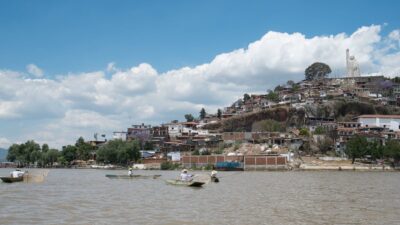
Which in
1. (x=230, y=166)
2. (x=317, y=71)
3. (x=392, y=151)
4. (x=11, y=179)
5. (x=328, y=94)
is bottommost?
(x=11, y=179)

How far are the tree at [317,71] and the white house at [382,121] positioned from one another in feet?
175

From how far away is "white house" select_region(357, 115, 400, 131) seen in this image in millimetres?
118500

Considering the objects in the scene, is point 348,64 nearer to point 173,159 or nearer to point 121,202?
point 173,159

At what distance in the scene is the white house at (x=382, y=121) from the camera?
389ft

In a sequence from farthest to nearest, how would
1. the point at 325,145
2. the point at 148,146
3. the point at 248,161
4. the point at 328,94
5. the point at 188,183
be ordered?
the point at 328,94, the point at 148,146, the point at 325,145, the point at 248,161, the point at 188,183

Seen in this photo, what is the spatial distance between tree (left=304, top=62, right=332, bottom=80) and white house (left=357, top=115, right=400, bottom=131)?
175ft

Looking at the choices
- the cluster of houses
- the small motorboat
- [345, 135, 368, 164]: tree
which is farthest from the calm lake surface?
the cluster of houses

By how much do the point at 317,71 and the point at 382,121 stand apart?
5690cm

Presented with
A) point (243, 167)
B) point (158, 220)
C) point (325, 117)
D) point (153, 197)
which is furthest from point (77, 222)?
point (325, 117)

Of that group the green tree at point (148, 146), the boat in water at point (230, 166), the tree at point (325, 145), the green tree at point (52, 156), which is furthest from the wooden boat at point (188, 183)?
the green tree at point (52, 156)

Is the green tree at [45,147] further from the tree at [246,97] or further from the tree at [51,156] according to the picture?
the tree at [246,97]

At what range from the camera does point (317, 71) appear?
173m

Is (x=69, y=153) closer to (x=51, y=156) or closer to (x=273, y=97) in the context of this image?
(x=51, y=156)

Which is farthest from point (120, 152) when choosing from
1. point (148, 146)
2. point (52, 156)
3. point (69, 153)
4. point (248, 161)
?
point (248, 161)
